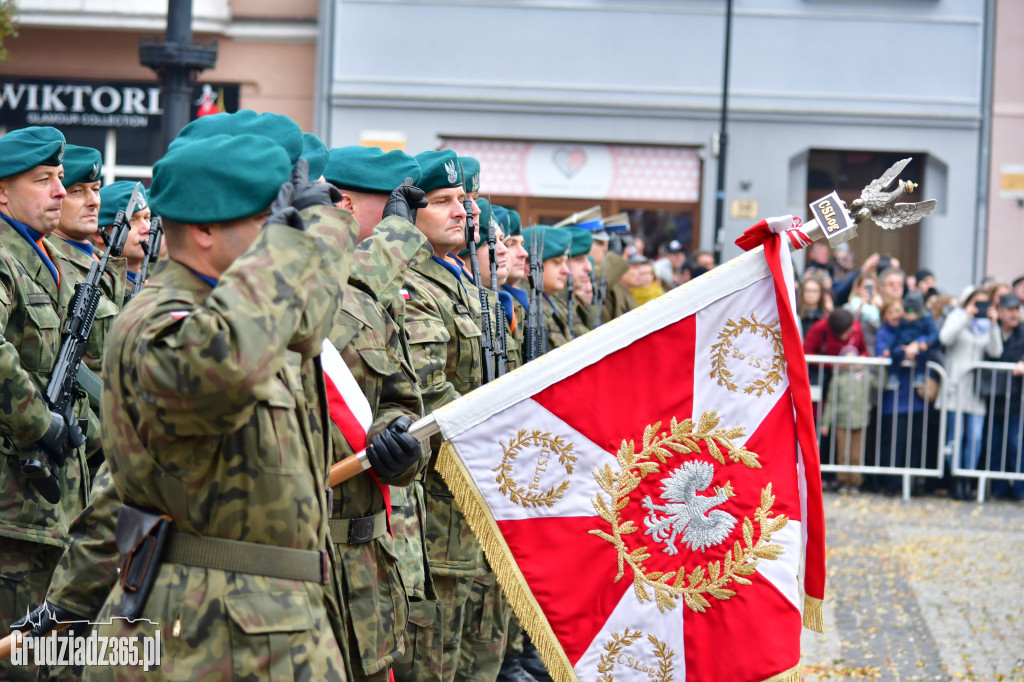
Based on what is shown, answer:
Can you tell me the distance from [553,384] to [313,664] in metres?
1.56

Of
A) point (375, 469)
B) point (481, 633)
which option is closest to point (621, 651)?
point (375, 469)

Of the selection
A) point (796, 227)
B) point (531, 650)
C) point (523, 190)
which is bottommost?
point (531, 650)

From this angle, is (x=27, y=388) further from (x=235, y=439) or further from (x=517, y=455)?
(x=235, y=439)

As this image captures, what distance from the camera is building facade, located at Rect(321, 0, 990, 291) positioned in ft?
60.7

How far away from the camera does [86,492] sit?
203 inches

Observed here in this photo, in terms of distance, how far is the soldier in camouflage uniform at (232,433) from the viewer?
2.52 meters

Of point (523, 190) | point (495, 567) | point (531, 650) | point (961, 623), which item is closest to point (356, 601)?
point (495, 567)

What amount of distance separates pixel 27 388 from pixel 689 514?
91.8 inches

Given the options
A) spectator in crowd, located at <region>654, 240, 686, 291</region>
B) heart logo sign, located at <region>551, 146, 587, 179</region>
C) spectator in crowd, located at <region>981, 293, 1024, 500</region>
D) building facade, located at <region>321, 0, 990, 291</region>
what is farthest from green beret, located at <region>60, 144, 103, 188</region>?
heart logo sign, located at <region>551, 146, 587, 179</region>

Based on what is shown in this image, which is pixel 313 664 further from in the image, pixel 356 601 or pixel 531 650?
pixel 531 650

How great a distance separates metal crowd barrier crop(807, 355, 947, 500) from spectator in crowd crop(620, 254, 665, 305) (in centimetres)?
166

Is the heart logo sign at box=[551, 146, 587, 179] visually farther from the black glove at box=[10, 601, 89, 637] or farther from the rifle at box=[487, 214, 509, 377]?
the black glove at box=[10, 601, 89, 637]

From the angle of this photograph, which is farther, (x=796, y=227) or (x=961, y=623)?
(x=961, y=623)

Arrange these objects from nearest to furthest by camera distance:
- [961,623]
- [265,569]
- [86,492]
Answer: [265,569]
[86,492]
[961,623]
